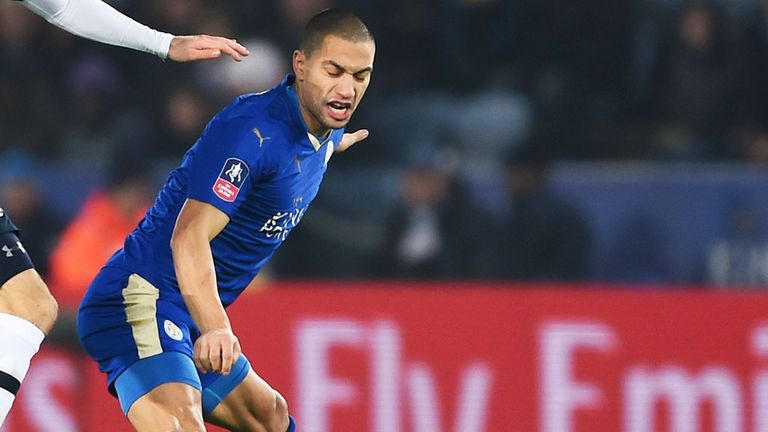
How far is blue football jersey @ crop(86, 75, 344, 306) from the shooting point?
4367 mm

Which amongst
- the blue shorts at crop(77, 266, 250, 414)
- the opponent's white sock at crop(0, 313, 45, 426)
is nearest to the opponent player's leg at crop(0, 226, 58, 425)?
the opponent's white sock at crop(0, 313, 45, 426)

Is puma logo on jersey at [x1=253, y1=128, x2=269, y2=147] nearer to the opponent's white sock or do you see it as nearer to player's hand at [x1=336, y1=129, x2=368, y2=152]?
player's hand at [x1=336, y1=129, x2=368, y2=152]

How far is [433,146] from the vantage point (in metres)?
9.17

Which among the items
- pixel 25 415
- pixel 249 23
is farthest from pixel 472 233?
pixel 25 415

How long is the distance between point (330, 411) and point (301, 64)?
257 centimetres

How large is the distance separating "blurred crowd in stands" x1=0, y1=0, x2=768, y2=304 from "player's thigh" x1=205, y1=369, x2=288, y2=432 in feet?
10.7

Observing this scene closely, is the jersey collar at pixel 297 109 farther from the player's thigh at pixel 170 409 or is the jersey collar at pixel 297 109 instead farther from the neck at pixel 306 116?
the player's thigh at pixel 170 409

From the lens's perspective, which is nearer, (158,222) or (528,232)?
(158,222)

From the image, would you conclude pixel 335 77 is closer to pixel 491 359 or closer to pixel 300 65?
pixel 300 65

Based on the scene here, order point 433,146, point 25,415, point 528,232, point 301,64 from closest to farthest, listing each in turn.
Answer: point 301,64 → point 25,415 → point 528,232 → point 433,146

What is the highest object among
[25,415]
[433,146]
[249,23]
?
[249,23]

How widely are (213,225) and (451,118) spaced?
5082 mm

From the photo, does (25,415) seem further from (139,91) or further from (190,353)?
(139,91)

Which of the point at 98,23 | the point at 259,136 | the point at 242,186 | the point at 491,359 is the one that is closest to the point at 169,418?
the point at 242,186
